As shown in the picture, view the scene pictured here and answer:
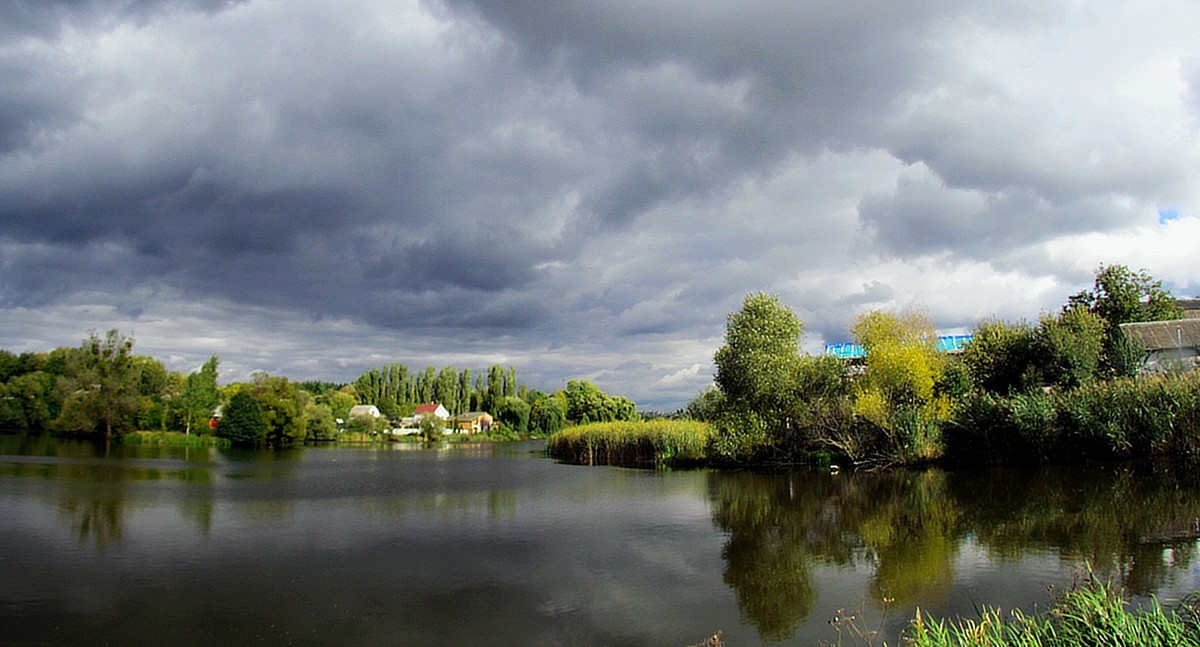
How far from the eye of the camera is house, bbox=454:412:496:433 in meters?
114

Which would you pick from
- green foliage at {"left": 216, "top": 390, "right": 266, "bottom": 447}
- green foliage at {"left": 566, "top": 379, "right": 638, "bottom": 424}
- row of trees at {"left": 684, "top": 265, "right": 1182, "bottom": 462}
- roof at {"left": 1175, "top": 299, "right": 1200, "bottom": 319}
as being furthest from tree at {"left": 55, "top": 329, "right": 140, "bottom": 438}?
roof at {"left": 1175, "top": 299, "right": 1200, "bottom": 319}

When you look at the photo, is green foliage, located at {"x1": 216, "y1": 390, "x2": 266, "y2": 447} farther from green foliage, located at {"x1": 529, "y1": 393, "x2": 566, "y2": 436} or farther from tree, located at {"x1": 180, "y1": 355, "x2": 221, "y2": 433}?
green foliage, located at {"x1": 529, "y1": 393, "x2": 566, "y2": 436}

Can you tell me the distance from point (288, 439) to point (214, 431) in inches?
303

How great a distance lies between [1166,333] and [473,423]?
95.2m

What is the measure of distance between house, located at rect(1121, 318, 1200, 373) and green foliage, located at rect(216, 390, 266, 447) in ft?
224

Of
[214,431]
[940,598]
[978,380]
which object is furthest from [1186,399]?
[214,431]

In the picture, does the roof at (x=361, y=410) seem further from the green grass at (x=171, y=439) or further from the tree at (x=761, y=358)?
the tree at (x=761, y=358)

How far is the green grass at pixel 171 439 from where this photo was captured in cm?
6544

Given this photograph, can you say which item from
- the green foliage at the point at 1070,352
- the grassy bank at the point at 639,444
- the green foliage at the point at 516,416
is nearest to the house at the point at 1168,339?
the green foliage at the point at 1070,352

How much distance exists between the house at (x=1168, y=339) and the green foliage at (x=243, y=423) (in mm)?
68142

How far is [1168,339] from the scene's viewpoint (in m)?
33.8

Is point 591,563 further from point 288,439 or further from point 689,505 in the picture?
point 288,439

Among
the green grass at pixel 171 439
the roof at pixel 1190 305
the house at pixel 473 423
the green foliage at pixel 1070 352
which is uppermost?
the roof at pixel 1190 305

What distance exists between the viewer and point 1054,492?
19.1 meters
